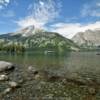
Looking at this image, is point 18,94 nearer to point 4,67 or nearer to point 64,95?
point 64,95

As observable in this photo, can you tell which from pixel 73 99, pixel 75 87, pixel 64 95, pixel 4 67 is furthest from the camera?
pixel 4 67

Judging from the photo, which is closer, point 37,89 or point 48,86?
point 37,89

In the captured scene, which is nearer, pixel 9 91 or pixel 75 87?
pixel 9 91

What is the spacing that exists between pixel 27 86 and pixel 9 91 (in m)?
3.88

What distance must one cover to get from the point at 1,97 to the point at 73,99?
8174mm

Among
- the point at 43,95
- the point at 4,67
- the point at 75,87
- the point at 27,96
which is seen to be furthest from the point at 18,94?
the point at 4,67

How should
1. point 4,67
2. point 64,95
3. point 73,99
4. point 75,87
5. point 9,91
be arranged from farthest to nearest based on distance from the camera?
point 4,67, point 75,87, point 9,91, point 64,95, point 73,99

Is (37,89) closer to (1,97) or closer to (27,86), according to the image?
(27,86)

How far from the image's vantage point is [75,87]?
28.0 metres

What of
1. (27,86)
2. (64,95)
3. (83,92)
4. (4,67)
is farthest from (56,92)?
(4,67)

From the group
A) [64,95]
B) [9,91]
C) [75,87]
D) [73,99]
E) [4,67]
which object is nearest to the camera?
[73,99]

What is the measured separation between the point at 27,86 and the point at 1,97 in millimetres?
6423

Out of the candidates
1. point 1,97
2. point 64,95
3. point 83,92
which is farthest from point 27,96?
point 83,92

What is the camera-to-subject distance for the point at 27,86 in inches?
1128
